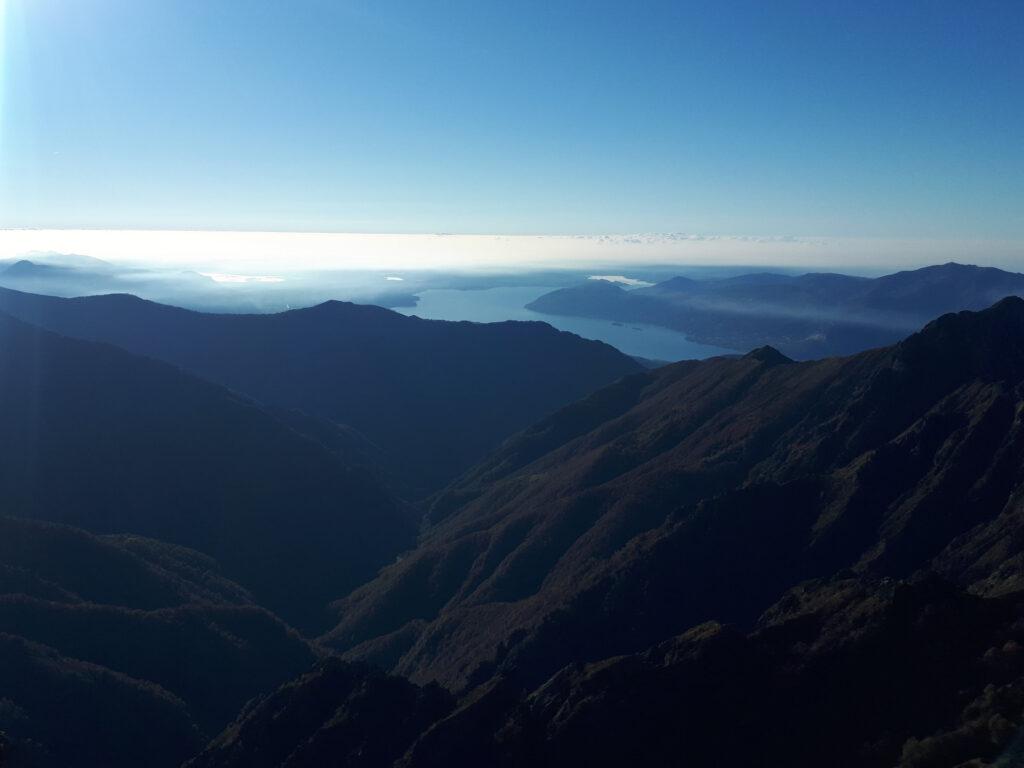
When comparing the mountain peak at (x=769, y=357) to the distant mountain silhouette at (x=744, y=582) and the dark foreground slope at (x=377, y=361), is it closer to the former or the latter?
the distant mountain silhouette at (x=744, y=582)

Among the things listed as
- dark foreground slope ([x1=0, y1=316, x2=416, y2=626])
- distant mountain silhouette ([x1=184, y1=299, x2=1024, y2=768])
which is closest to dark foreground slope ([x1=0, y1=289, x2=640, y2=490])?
dark foreground slope ([x1=0, y1=316, x2=416, y2=626])

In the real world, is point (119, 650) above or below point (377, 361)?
below

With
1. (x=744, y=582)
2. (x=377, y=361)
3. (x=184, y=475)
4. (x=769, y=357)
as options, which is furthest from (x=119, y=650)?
(x=377, y=361)

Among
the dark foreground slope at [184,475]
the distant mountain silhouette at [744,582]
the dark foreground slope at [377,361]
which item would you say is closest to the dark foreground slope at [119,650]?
the distant mountain silhouette at [744,582]

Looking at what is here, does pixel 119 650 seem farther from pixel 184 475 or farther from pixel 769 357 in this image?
pixel 769 357

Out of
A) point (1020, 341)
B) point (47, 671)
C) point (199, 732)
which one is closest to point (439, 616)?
point (199, 732)
